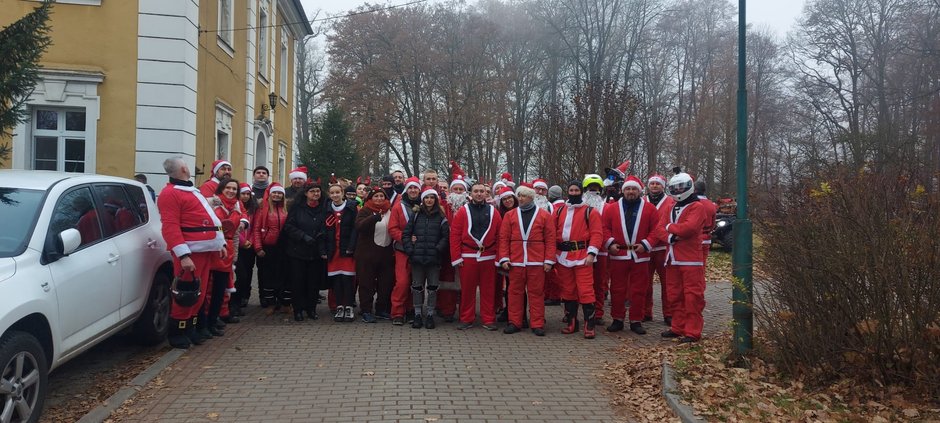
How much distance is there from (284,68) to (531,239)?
63.9ft

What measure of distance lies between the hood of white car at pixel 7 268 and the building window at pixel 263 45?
687 inches

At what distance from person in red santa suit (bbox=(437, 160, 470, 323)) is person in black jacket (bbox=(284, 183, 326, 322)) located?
1.64 m

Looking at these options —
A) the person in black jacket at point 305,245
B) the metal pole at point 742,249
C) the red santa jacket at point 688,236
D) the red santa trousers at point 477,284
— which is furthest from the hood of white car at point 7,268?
the red santa jacket at point 688,236

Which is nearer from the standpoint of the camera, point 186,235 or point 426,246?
point 186,235

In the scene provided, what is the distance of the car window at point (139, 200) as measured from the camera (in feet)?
23.5

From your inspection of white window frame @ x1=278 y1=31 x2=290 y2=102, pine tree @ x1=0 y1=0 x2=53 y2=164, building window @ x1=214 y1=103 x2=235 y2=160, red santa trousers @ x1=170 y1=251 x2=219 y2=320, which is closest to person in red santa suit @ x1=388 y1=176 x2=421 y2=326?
red santa trousers @ x1=170 y1=251 x2=219 y2=320

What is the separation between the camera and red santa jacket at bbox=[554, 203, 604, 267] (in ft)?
28.1

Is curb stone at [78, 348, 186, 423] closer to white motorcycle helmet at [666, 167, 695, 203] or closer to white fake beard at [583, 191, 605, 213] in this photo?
white fake beard at [583, 191, 605, 213]

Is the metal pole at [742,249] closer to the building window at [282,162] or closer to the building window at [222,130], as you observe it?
the building window at [222,130]

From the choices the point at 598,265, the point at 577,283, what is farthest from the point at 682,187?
the point at 598,265

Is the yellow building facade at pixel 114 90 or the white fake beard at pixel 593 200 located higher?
the yellow building facade at pixel 114 90

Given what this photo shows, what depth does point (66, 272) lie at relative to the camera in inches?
210

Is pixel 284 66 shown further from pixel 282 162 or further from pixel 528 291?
pixel 528 291

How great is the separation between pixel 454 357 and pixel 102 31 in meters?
10.6
